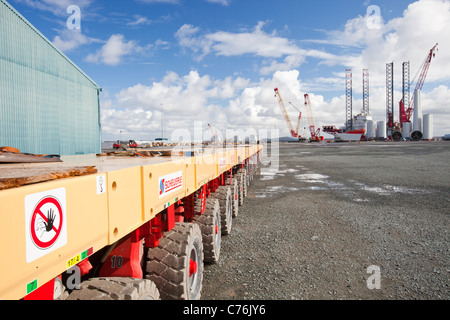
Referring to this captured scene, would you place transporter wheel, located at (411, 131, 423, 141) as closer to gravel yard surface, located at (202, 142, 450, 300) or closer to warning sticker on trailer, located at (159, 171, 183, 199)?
gravel yard surface, located at (202, 142, 450, 300)

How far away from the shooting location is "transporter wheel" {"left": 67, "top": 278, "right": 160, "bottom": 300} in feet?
5.82

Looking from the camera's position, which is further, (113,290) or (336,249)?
(336,249)

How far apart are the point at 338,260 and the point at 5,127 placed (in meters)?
12.5

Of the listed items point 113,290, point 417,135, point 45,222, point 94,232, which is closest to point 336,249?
point 113,290

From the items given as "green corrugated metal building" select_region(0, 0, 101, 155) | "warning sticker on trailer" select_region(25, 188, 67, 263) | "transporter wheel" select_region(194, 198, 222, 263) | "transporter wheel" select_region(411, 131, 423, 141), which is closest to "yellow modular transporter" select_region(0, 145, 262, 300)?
"warning sticker on trailer" select_region(25, 188, 67, 263)

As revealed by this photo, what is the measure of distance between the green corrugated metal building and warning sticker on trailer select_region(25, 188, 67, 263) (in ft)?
41.3

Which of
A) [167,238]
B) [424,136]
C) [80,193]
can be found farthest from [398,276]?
[424,136]

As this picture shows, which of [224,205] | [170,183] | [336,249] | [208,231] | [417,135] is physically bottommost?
[336,249]

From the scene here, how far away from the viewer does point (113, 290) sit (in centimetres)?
183

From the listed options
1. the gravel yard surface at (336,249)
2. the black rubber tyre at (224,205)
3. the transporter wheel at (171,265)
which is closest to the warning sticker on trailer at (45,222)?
the transporter wheel at (171,265)

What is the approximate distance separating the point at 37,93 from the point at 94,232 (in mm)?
13674

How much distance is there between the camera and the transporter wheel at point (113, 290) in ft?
5.82

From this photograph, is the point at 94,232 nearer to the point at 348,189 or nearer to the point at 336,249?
the point at 336,249
